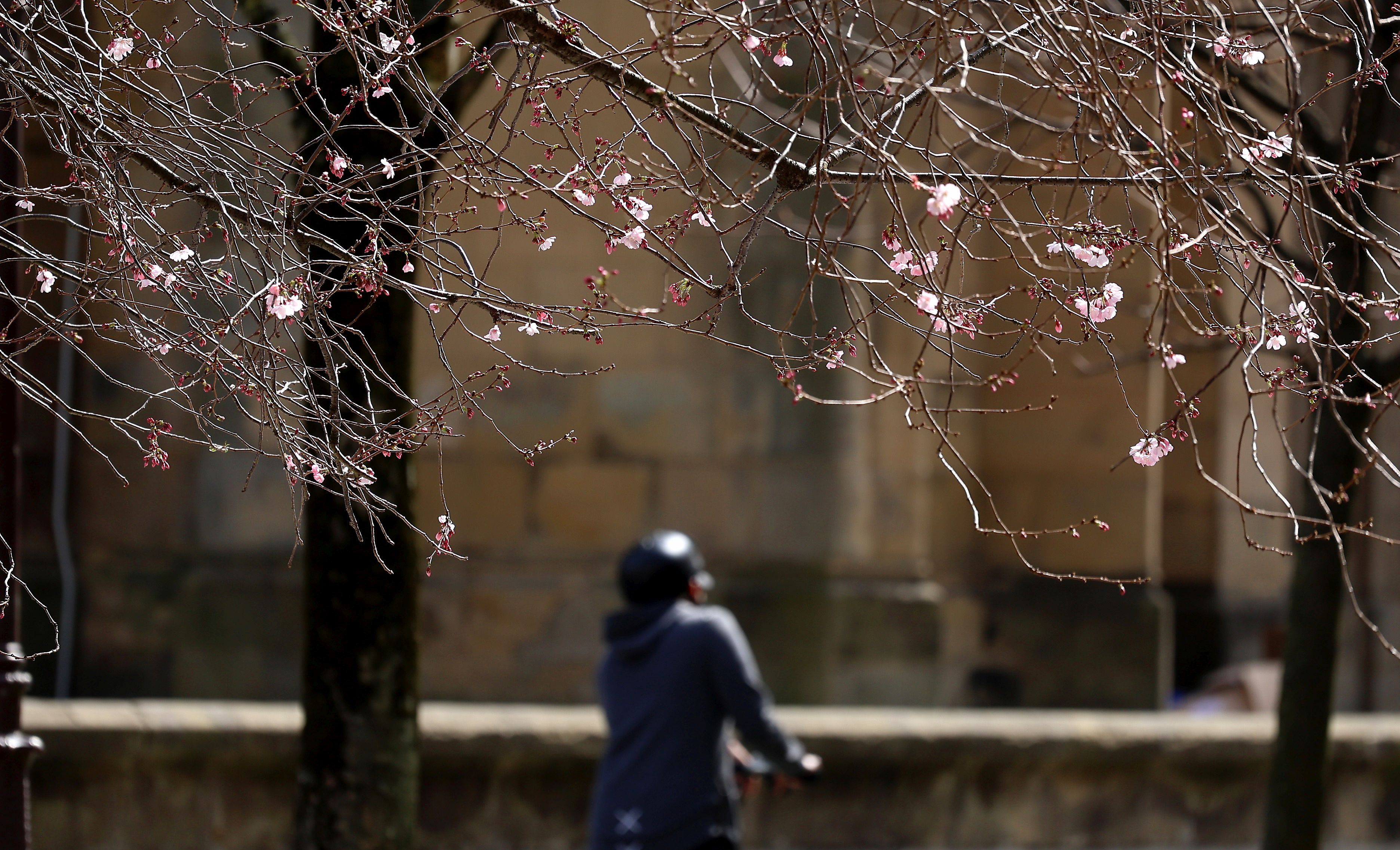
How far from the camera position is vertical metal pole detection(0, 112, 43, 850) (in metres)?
4.09

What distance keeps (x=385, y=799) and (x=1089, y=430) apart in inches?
231

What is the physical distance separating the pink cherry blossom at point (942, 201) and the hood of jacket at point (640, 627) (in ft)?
7.15

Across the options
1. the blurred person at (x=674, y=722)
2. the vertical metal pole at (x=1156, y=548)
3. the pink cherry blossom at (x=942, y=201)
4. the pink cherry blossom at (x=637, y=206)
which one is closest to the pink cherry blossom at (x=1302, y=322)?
Answer: the pink cherry blossom at (x=942, y=201)

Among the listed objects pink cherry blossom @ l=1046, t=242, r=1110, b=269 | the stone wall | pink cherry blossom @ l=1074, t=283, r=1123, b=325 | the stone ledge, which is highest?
pink cherry blossom @ l=1046, t=242, r=1110, b=269

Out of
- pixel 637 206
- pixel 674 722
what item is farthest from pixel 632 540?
pixel 637 206

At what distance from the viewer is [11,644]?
4.04 meters

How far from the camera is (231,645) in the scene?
7812mm

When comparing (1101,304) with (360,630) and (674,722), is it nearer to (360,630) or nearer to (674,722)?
(674,722)

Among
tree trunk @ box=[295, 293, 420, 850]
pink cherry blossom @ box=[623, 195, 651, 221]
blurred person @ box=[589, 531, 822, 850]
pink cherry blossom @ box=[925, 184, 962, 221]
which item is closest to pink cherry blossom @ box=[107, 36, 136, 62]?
tree trunk @ box=[295, 293, 420, 850]

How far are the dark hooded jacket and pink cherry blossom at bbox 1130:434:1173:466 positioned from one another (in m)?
1.52

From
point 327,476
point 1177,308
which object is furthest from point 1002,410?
point 327,476

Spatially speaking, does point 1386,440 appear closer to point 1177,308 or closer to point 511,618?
point 511,618

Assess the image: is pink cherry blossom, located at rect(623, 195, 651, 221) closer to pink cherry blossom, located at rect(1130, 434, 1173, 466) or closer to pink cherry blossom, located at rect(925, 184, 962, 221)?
pink cherry blossom, located at rect(925, 184, 962, 221)

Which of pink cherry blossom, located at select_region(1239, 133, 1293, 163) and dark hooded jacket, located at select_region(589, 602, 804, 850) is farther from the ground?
pink cherry blossom, located at select_region(1239, 133, 1293, 163)
